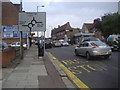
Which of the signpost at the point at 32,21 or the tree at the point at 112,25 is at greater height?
the tree at the point at 112,25

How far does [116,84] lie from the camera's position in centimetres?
661

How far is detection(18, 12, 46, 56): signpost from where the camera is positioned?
14664mm

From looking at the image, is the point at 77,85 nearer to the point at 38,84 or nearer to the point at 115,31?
the point at 38,84

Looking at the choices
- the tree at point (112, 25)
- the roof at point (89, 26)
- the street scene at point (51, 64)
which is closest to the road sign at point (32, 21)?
the street scene at point (51, 64)

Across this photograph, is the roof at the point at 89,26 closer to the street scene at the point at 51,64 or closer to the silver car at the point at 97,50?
the street scene at the point at 51,64

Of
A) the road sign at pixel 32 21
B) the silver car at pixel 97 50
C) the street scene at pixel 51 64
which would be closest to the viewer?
the street scene at pixel 51 64

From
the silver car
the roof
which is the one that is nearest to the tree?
the roof

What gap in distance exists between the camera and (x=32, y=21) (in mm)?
14773

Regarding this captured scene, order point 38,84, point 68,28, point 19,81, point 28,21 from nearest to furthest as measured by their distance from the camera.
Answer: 1. point 38,84
2. point 19,81
3. point 28,21
4. point 68,28

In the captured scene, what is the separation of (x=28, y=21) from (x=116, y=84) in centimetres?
981

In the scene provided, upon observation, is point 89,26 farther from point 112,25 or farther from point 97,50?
point 97,50

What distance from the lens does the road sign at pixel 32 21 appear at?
1466 cm

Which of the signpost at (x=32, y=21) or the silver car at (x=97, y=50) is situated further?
the signpost at (x=32, y=21)

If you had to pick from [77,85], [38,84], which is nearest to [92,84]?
[77,85]
